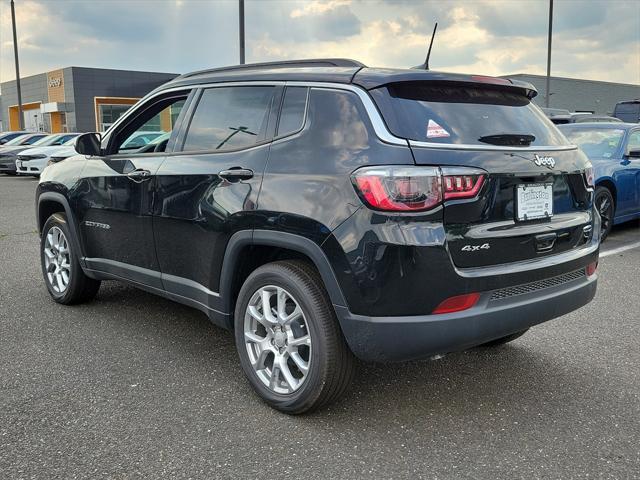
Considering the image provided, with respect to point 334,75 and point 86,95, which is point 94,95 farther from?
point 334,75

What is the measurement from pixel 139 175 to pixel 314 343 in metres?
1.85

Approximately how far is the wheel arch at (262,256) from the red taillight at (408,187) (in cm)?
39

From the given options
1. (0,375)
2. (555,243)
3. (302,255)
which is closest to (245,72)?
(302,255)

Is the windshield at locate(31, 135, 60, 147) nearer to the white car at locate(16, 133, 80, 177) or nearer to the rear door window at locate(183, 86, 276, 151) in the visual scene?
the white car at locate(16, 133, 80, 177)

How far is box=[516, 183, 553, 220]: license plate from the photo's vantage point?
3.04 meters

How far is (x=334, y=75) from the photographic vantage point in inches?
125

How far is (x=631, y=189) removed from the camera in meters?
8.63

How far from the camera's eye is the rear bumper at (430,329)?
2.79 metres

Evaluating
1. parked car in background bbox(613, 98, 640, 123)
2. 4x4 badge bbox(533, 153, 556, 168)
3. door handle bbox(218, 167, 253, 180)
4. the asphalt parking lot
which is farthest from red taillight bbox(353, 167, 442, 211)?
parked car in background bbox(613, 98, 640, 123)

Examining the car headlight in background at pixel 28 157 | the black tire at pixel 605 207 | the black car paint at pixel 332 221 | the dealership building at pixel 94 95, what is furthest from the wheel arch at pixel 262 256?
the dealership building at pixel 94 95

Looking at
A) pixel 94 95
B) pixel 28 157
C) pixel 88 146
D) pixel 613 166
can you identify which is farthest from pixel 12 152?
pixel 94 95

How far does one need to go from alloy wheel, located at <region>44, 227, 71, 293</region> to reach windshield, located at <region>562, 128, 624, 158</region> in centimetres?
689

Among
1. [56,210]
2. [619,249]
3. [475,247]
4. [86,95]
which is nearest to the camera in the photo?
[475,247]

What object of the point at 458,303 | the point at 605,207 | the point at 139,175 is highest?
the point at 139,175
